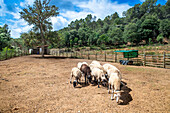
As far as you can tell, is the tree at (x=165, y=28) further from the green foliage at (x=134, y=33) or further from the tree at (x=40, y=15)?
the tree at (x=40, y=15)

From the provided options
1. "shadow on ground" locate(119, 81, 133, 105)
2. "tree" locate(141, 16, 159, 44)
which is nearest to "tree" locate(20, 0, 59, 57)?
"shadow on ground" locate(119, 81, 133, 105)

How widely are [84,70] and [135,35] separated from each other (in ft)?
181

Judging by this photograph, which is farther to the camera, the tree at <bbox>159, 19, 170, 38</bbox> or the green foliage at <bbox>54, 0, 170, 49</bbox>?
the green foliage at <bbox>54, 0, 170, 49</bbox>

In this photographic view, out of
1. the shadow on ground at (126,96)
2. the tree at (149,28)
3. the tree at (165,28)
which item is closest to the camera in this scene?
Answer: the shadow on ground at (126,96)

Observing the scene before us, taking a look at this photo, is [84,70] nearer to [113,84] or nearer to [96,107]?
[113,84]

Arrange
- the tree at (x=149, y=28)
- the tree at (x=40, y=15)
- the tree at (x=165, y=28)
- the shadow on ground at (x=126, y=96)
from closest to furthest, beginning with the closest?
the shadow on ground at (x=126, y=96) < the tree at (x=40, y=15) < the tree at (x=165, y=28) < the tree at (x=149, y=28)

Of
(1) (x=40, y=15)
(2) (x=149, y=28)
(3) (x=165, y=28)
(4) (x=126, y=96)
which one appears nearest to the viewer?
(4) (x=126, y=96)

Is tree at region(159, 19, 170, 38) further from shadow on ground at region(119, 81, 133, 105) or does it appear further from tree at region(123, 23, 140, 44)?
shadow on ground at region(119, 81, 133, 105)

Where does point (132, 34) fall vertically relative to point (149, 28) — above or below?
below

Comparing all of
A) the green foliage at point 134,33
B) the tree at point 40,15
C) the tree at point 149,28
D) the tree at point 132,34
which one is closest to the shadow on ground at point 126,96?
the tree at point 40,15

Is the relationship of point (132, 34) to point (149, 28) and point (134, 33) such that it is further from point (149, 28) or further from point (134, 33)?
point (149, 28)

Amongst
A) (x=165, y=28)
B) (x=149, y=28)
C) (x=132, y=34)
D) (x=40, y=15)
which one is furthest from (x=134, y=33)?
(x=40, y=15)

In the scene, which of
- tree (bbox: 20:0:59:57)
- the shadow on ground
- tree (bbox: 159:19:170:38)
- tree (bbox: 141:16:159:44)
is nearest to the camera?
the shadow on ground

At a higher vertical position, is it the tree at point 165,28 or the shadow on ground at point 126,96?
the tree at point 165,28
